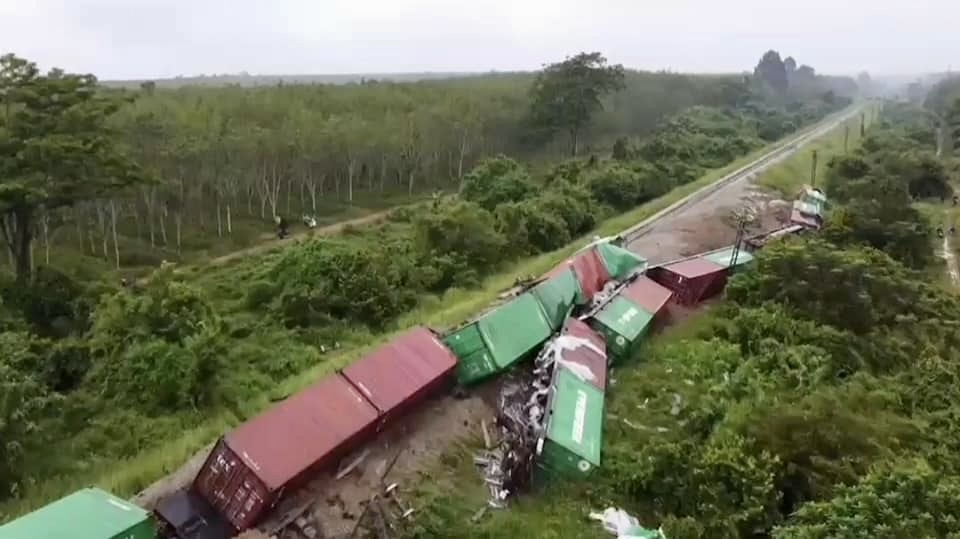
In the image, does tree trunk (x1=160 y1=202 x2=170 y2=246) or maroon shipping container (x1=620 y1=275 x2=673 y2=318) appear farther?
tree trunk (x1=160 y1=202 x2=170 y2=246)

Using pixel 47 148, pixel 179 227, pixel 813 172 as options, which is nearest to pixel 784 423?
pixel 47 148

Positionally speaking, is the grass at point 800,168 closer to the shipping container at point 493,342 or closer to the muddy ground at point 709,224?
the muddy ground at point 709,224

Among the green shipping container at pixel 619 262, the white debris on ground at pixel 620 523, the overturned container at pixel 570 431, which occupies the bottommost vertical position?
the white debris on ground at pixel 620 523

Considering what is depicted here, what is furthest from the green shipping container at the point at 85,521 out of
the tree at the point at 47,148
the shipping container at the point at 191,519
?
the tree at the point at 47,148

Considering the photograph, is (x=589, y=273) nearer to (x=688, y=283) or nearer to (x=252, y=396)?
(x=688, y=283)

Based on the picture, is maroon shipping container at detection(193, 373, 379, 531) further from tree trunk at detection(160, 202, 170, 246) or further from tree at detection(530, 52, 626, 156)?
tree at detection(530, 52, 626, 156)

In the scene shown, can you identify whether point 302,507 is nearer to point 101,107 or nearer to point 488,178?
point 101,107

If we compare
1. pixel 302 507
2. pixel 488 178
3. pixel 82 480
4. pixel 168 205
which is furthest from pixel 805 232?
pixel 168 205

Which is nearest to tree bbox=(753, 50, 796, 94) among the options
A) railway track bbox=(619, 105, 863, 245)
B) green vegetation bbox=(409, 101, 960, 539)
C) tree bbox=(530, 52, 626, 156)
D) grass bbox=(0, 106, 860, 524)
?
railway track bbox=(619, 105, 863, 245)
